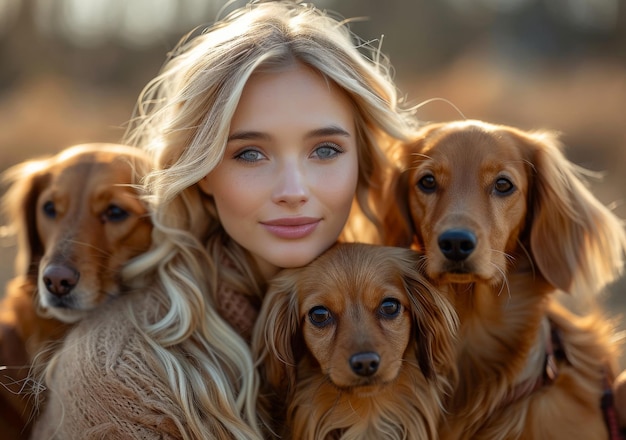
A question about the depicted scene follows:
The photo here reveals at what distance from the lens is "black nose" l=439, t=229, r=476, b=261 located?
2900mm

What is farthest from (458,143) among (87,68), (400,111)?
(87,68)

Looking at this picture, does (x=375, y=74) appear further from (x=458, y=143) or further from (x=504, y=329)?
(x=504, y=329)

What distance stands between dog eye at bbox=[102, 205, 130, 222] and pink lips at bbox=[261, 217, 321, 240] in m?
1.01

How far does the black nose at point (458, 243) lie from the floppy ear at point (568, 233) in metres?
0.51

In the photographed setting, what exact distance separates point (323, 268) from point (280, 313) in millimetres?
257

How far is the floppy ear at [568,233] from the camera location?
3273mm

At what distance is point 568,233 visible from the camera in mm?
3307

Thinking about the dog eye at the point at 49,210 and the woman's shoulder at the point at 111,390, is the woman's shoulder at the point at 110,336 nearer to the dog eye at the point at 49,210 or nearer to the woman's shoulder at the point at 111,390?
the woman's shoulder at the point at 111,390

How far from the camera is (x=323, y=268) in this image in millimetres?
3109

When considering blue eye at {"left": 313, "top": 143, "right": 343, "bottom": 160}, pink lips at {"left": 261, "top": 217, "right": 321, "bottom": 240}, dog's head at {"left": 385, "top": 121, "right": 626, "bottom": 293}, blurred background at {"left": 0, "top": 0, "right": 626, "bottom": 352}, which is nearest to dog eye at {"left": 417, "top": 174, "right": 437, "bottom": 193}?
dog's head at {"left": 385, "top": 121, "right": 626, "bottom": 293}

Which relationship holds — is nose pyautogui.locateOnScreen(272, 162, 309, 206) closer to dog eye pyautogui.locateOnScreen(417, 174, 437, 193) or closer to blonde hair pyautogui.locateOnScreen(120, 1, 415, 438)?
blonde hair pyautogui.locateOnScreen(120, 1, 415, 438)

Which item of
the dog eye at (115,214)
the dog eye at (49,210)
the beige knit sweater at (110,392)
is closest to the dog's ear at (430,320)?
the beige knit sweater at (110,392)

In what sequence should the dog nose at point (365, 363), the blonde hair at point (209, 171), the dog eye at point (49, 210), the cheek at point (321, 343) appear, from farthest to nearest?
the dog eye at point (49, 210) < the blonde hair at point (209, 171) < the cheek at point (321, 343) < the dog nose at point (365, 363)

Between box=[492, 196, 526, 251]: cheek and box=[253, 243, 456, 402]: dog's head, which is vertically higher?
box=[492, 196, 526, 251]: cheek
